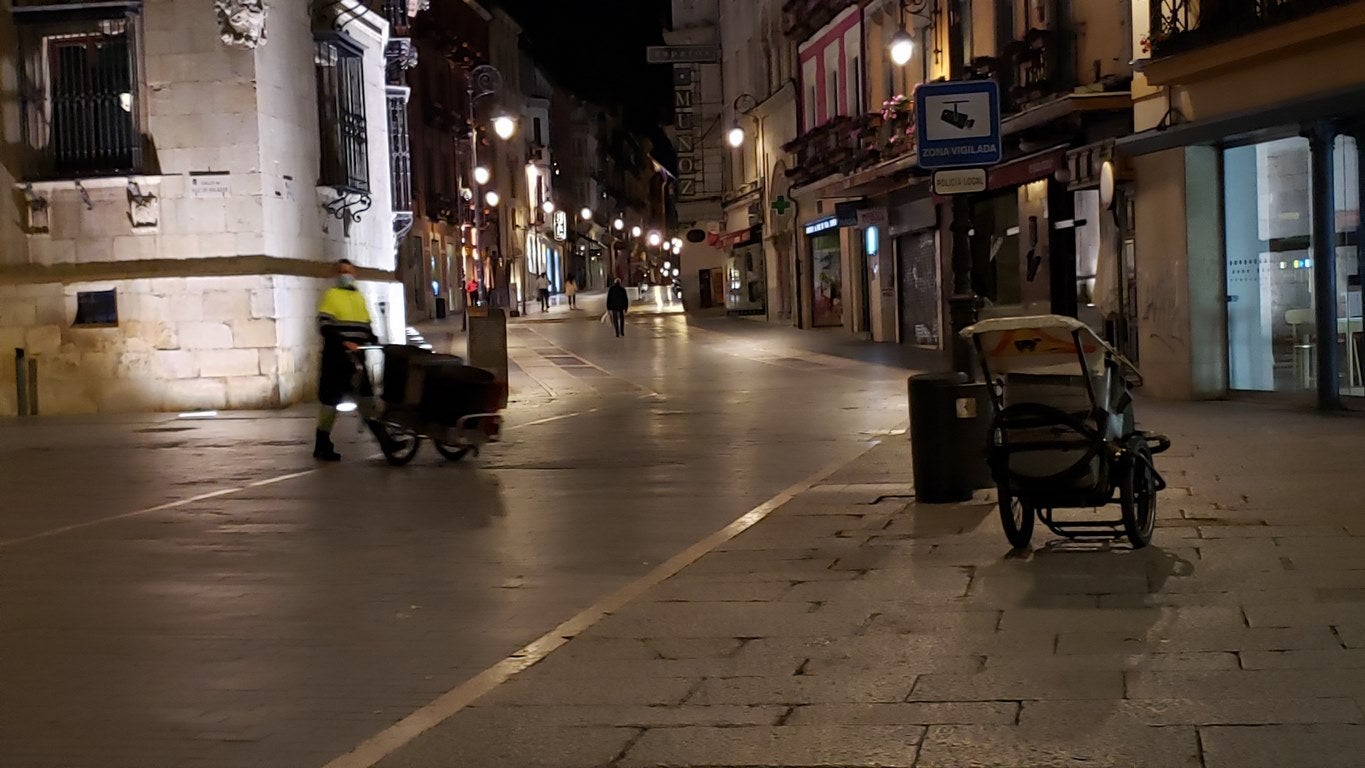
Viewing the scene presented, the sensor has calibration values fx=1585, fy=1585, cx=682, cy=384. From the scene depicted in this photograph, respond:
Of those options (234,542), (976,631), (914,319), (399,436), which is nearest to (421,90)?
(914,319)

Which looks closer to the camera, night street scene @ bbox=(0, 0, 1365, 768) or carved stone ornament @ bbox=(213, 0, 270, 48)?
night street scene @ bbox=(0, 0, 1365, 768)

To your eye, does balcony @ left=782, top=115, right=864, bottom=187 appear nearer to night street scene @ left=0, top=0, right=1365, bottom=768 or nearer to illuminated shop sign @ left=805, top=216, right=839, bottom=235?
night street scene @ left=0, top=0, right=1365, bottom=768

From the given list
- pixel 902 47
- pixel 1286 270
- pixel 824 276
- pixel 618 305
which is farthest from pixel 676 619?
pixel 824 276

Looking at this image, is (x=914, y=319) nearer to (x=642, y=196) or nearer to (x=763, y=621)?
(x=763, y=621)

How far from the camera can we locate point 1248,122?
54.2ft

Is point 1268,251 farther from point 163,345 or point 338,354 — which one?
point 163,345

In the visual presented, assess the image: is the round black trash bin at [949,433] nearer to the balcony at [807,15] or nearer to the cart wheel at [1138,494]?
the cart wheel at [1138,494]

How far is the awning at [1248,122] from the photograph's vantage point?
50.0 feet

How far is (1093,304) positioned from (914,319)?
36.5ft

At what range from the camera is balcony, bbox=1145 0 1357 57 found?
1580 centimetres

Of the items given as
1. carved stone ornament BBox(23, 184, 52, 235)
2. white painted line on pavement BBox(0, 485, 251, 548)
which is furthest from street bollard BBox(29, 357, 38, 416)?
white painted line on pavement BBox(0, 485, 251, 548)

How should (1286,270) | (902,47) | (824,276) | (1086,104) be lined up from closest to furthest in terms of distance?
(1286,270) < (1086,104) < (902,47) < (824,276)

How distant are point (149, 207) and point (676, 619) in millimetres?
15947

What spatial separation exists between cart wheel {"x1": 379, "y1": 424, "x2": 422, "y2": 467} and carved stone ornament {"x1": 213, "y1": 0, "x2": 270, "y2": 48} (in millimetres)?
8245
